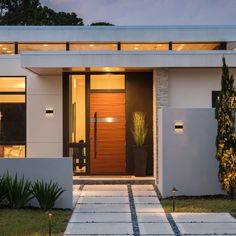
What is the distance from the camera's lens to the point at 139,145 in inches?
658

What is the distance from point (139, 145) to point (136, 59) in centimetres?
268

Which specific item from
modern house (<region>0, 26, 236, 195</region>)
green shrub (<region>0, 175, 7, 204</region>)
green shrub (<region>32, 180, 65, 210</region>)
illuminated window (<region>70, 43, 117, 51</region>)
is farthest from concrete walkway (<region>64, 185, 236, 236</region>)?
illuminated window (<region>70, 43, 117, 51</region>)

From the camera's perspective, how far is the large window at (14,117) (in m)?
Answer: 17.5

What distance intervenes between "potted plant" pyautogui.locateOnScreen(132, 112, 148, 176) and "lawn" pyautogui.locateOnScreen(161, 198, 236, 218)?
367cm

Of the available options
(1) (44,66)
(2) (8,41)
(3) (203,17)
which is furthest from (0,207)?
(3) (203,17)

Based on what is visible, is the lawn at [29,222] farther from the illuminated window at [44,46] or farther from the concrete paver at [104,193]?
the illuminated window at [44,46]

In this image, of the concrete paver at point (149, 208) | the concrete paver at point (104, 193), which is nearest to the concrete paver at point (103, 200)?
the concrete paver at point (104, 193)

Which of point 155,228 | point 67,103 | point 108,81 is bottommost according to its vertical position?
point 155,228

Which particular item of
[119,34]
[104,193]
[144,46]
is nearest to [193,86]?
[144,46]

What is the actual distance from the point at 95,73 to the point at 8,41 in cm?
348

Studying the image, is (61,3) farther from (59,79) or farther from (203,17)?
(59,79)

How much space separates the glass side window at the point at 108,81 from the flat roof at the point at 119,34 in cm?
191

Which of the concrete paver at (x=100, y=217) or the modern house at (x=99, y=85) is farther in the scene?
the modern house at (x=99, y=85)

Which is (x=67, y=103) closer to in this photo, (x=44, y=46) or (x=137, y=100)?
(x=137, y=100)
